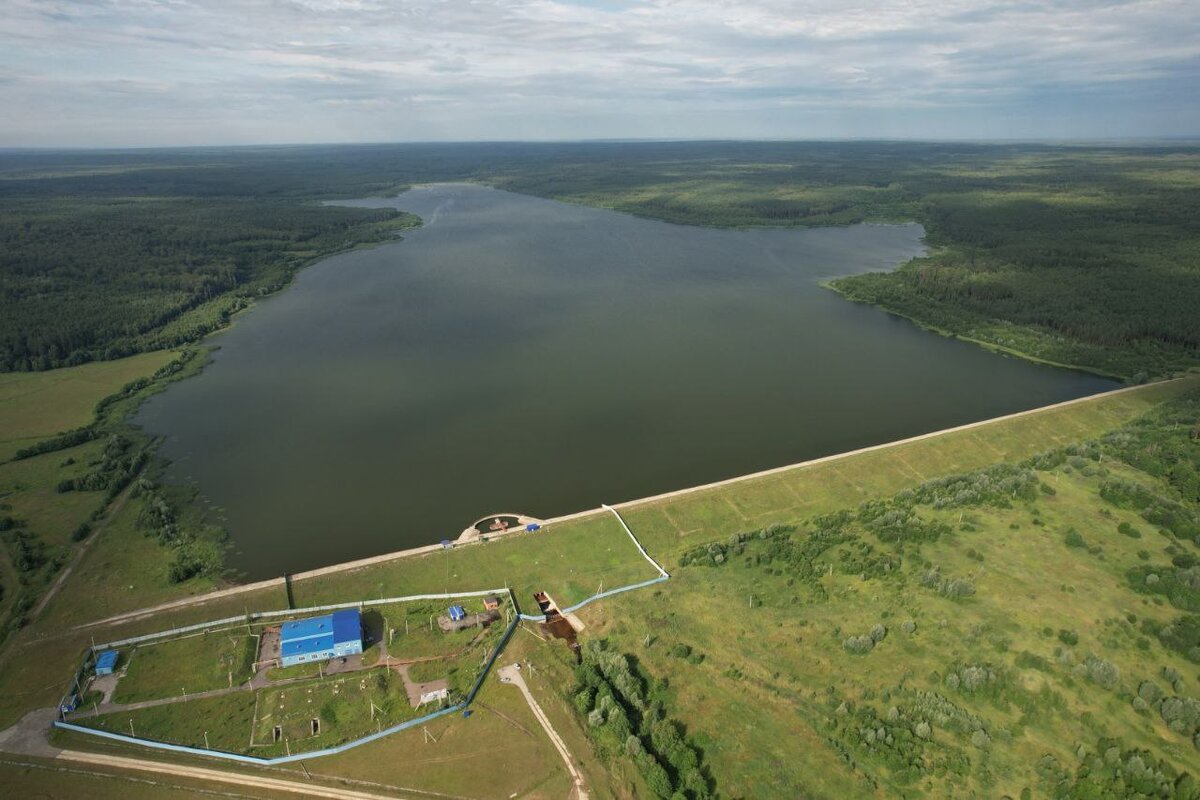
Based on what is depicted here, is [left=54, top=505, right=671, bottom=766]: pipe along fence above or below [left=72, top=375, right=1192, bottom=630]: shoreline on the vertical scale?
below

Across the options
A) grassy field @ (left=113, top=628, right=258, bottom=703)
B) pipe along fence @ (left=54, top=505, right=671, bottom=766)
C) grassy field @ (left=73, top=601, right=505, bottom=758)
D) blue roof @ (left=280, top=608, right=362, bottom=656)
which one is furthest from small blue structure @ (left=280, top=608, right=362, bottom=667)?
pipe along fence @ (left=54, top=505, right=671, bottom=766)

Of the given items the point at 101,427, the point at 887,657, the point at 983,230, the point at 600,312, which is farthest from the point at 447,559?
the point at 983,230

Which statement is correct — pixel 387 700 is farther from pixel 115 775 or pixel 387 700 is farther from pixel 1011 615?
pixel 1011 615

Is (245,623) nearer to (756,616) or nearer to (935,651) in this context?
(756,616)

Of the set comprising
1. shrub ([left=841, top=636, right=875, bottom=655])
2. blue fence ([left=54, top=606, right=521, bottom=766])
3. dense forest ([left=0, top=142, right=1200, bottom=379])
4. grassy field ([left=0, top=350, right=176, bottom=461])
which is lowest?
blue fence ([left=54, top=606, right=521, bottom=766])

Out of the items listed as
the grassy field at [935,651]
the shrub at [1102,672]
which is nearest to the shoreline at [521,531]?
the grassy field at [935,651]

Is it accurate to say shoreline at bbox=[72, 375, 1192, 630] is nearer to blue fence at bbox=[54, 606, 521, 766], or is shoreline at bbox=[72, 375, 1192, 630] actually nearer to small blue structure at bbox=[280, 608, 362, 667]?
small blue structure at bbox=[280, 608, 362, 667]

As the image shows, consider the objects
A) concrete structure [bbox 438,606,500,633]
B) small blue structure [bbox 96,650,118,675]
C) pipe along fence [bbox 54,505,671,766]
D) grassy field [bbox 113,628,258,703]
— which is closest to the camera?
pipe along fence [bbox 54,505,671,766]
